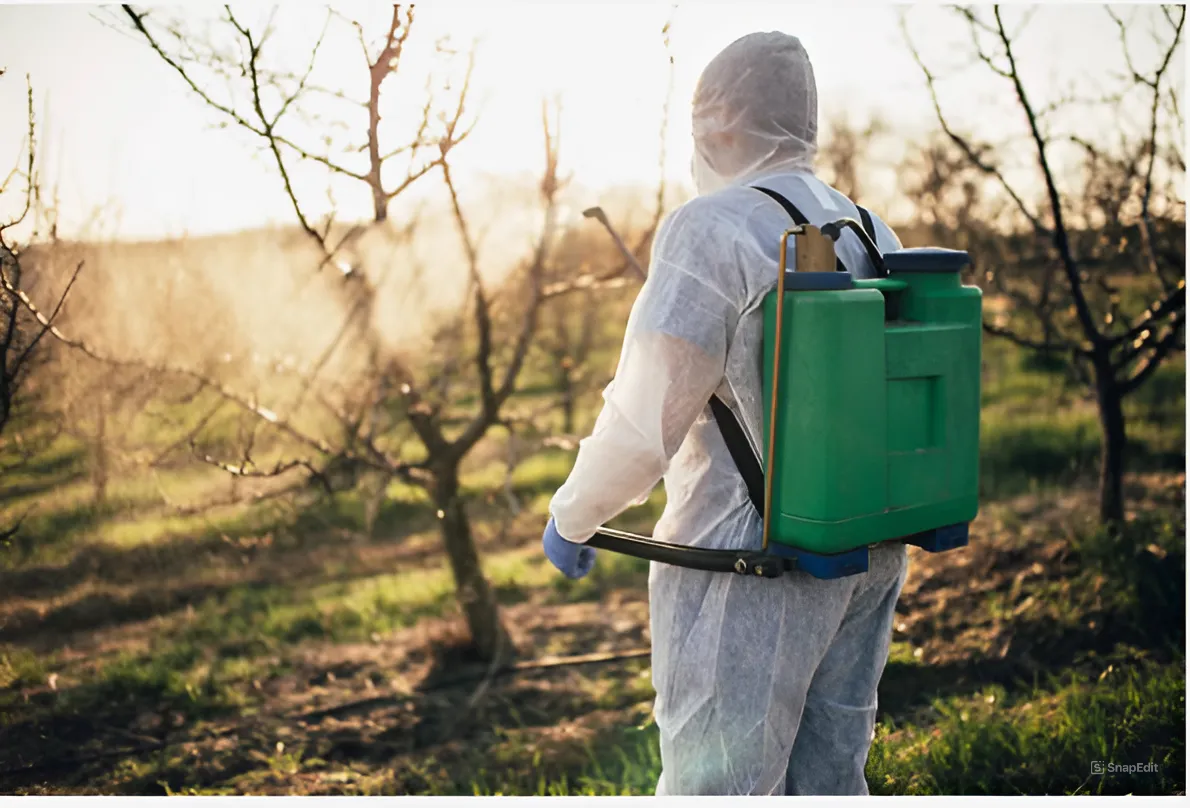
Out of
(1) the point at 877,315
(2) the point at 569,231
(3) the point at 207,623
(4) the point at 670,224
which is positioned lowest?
(3) the point at 207,623

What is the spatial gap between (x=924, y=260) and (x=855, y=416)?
365 millimetres

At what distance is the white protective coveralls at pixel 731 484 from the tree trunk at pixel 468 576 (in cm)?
184

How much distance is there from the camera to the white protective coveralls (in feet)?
5.13

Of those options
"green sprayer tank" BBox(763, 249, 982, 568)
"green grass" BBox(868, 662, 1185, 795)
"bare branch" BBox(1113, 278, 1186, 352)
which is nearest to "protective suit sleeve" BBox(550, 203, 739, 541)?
"green sprayer tank" BBox(763, 249, 982, 568)

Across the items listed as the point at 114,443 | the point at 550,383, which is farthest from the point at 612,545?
the point at 550,383

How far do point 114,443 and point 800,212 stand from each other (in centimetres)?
279

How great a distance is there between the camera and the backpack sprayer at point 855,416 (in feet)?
4.90

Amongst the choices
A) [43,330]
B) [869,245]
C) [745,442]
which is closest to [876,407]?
[745,442]

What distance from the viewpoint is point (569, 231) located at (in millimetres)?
3561

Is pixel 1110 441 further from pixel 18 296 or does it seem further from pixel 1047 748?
pixel 18 296

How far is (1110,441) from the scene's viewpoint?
12.3 feet

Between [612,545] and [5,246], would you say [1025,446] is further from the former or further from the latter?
[5,246]

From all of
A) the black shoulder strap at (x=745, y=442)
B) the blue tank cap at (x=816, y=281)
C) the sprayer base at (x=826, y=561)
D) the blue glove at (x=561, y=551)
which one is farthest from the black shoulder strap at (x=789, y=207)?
the blue glove at (x=561, y=551)

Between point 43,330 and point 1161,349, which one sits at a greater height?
point 43,330
